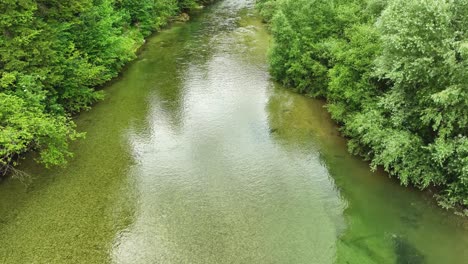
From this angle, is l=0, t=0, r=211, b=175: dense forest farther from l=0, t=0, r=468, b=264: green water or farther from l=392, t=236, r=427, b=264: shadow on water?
l=392, t=236, r=427, b=264: shadow on water

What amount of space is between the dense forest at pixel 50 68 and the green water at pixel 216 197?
1.82 meters

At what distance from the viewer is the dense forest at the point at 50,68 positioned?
72.7ft

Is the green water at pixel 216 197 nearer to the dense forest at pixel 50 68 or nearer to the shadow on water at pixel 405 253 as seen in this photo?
the shadow on water at pixel 405 253

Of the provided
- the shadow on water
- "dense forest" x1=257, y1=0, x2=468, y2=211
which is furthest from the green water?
"dense forest" x1=257, y1=0, x2=468, y2=211

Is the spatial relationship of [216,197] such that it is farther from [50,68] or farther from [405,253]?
[50,68]

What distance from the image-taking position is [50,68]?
27641 millimetres

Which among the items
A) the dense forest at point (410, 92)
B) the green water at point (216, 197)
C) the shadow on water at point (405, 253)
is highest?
the dense forest at point (410, 92)

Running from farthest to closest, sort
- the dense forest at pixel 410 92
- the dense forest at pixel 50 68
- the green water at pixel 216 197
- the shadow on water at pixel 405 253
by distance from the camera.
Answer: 1. the dense forest at pixel 50 68
2. the dense forest at pixel 410 92
3. the green water at pixel 216 197
4. the shadow on water at pixel 405 253

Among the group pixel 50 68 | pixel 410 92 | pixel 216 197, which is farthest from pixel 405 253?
pixel 50 68

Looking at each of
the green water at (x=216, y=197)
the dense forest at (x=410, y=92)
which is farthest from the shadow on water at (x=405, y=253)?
the dense forest at (x=410, y=92)

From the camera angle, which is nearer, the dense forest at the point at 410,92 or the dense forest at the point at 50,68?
the dense forest at the point at 410,92

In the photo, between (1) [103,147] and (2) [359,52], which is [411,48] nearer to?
(2) [359,52]

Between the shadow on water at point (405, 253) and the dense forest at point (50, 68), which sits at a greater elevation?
the dense forest at point (50, 68)

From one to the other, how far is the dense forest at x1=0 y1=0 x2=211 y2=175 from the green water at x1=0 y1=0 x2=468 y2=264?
1818 mm
